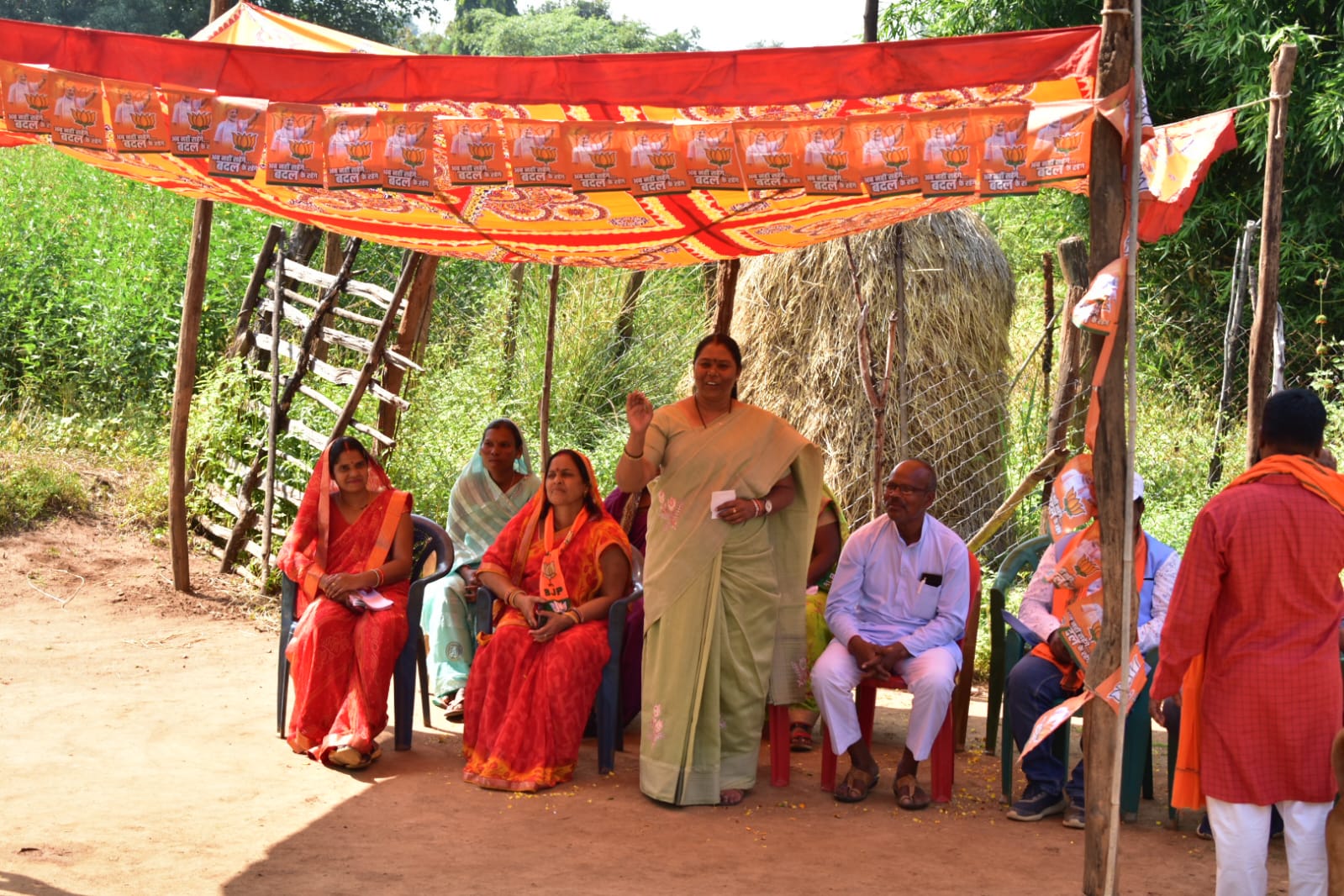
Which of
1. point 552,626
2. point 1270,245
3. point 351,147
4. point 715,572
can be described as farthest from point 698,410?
point 1270,245

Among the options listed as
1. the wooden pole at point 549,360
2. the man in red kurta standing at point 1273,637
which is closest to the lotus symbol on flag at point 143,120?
the wooden pole at point 549,360

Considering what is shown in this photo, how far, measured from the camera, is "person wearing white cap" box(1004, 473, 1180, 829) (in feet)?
16.6

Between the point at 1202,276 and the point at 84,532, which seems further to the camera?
the point at 1202,276

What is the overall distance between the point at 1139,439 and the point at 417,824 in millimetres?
7465

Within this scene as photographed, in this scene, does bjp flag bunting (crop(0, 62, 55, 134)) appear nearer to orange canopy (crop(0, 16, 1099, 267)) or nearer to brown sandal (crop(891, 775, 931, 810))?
orange canopy (crop(0, 16, 1099, 267))

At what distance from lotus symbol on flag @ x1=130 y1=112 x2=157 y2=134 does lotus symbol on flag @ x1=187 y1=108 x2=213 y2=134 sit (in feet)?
0.37

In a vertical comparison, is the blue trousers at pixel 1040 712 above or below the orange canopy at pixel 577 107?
below

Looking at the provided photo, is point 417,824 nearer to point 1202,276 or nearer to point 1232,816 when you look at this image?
point 1232,816

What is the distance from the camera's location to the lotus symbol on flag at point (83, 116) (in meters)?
4.21

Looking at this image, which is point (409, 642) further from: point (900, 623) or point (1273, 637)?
point (1273, 637)

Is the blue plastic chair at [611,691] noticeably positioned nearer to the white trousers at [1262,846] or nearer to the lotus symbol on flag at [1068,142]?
the white trousers at [1262,846]

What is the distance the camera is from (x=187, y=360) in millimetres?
7703

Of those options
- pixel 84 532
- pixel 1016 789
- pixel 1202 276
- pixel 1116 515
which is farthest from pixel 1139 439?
pixel 84 532

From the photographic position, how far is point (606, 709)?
552 centimetres
